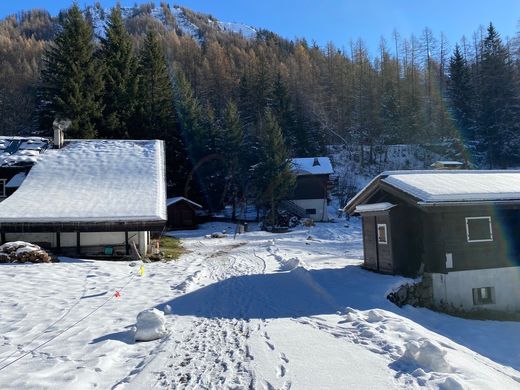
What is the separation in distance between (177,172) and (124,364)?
36096 mm

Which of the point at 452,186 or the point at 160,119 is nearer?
the point at 452,186

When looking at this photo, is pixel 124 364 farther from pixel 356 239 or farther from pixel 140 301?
pixel 356 239

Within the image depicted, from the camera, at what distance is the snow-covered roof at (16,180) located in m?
23.8

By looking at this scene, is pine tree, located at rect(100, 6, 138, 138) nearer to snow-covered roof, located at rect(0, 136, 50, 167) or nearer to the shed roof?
snow-covered roof, located at rect(0, 136, 50, 167)

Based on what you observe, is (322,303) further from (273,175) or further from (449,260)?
(273,175)

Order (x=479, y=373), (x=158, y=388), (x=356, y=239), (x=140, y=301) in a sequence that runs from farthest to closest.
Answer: (x=356, y=239) → (x=140, y=301) → (x=479, y=373) → (x=158, y=388)

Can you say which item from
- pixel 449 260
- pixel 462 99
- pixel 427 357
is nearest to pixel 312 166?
pixel 462 99

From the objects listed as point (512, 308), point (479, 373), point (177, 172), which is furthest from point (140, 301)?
point (177, 172)

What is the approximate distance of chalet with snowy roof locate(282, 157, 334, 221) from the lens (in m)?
43.9

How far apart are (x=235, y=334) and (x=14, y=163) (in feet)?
71.3

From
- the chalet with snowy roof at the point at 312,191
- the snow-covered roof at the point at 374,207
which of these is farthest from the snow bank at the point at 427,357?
the chalet with snowy roof at the point at 312,191

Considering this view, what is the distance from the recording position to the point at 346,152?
5759cm

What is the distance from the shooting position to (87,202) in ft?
67.3

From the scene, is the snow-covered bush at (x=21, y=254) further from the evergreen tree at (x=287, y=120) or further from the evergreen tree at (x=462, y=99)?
the evergreen tree at (x=462, y=99)
